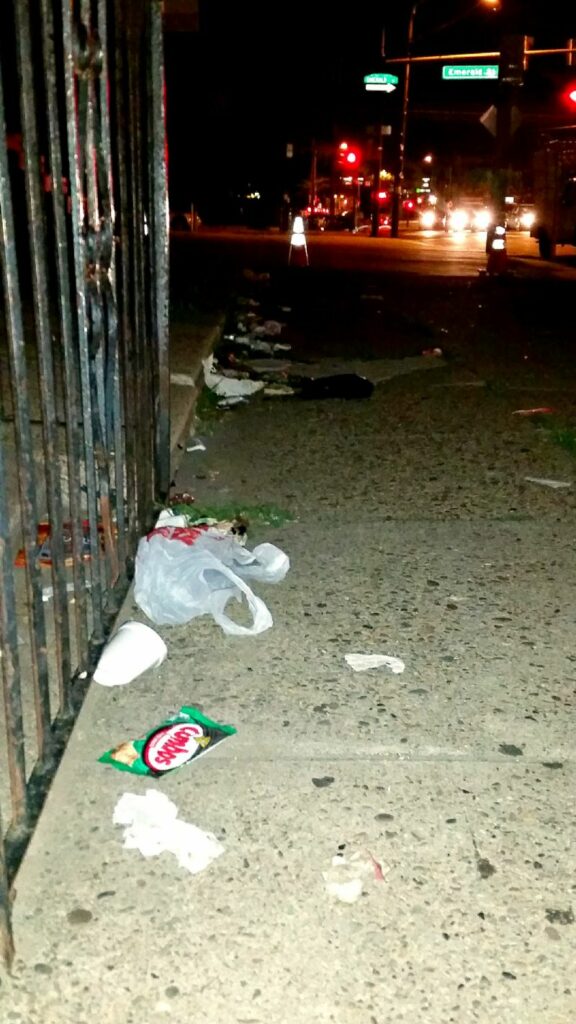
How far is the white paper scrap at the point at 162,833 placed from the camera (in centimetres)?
256

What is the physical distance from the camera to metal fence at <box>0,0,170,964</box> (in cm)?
Answer: 236

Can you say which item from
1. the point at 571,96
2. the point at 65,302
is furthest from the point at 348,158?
the point at 65,302

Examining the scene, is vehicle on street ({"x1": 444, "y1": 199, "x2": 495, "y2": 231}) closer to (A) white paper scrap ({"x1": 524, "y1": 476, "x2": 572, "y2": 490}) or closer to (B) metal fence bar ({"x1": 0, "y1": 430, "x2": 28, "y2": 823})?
(A) white paper scrap ({"x1": 524, "y1": 476, "x2": 572, "y2": 490})

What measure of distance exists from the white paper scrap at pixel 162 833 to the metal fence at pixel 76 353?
0.81ft

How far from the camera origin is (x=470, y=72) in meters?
28.9

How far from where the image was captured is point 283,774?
2.92 m

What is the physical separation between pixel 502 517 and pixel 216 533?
1.80 m

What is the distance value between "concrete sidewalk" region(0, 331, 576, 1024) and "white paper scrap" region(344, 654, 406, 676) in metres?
0.03

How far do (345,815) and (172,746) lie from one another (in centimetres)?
59

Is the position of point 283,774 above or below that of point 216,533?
below

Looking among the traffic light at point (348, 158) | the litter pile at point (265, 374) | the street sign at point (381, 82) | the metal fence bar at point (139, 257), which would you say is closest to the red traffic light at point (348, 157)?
the traffic light at point (348, 158)

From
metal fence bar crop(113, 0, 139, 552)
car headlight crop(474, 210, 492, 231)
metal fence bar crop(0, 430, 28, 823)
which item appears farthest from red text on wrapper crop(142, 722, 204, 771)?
car headlight crop(474, 210, 492, 231)

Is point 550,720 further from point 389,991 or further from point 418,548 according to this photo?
point 418,548

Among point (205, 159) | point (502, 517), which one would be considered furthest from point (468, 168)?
point (502, 517)
